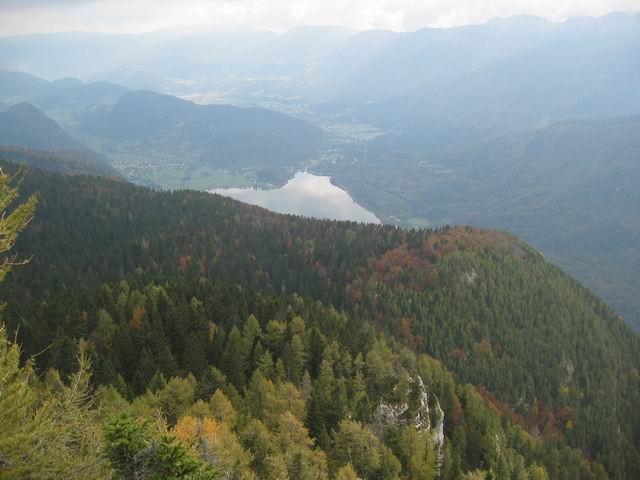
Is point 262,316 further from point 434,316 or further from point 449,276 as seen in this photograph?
point 449,276

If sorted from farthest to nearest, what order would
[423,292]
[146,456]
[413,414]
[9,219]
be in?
[423,292]
[413,414]
[146,456]
[9,219]

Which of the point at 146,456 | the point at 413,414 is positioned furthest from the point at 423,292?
the point at 146,456

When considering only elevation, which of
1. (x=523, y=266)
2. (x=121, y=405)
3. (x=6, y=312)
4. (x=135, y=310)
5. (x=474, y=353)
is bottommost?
(x=474, y=353)

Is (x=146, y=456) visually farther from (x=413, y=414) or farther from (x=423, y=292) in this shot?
(x=423, y=292)

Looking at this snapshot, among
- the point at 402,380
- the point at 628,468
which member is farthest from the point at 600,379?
the point at 402,380

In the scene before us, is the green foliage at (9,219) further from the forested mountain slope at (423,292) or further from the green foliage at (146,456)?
the forested mountain slope at (423,292)

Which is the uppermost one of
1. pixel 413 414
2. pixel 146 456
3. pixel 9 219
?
pixel 9 219

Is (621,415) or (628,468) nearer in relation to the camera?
(628,468)

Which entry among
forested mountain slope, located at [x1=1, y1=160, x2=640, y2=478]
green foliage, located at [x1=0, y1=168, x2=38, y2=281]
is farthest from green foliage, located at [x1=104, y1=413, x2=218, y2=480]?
forested mountain slope, located at [x1=1, y1=160, x2=640, y2=478]
